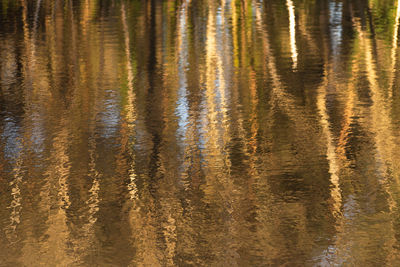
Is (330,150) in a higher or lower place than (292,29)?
lower

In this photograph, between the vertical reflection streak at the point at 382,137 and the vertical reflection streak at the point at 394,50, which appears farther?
the vertical reflection streak at the point at 394,50

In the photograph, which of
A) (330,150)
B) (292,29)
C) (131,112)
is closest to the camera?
A: (330,150)

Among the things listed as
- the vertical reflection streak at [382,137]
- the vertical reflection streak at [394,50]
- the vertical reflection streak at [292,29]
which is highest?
the vertical reflection streak at [292,29]

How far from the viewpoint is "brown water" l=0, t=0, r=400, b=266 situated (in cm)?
423

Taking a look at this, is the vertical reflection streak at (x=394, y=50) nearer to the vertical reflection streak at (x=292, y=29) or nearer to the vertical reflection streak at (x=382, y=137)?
the vertical reflection streak at (x=382, y=137)

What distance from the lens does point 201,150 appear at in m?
6.14

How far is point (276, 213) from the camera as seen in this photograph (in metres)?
4.72

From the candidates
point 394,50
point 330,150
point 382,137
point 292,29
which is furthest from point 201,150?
point 292,29

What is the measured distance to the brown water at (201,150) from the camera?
4.23 meters

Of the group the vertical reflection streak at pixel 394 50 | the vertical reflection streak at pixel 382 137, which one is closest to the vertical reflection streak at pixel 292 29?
the vertical reflection streak at pixel 382 137

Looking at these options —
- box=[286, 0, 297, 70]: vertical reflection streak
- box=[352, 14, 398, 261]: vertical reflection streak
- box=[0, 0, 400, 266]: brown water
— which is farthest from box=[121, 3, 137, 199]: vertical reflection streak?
box=[286, 0, 297, 70]: vertical reflection streak

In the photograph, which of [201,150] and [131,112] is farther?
[131,112]

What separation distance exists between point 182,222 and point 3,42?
27.0ft

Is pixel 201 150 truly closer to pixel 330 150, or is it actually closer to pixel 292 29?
pixel 330 150
